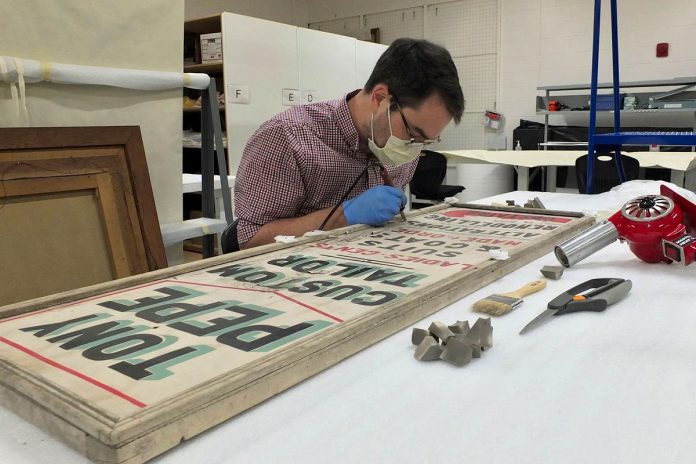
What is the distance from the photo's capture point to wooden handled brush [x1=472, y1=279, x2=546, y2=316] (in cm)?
76

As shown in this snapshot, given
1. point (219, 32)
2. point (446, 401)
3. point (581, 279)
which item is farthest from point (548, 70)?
point (446, 401)

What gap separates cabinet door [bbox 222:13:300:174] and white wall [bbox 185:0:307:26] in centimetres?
133

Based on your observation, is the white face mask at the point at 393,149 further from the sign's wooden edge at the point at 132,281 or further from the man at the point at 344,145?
the sign's wooden edge at the point at 132,281

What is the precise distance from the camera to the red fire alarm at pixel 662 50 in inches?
198

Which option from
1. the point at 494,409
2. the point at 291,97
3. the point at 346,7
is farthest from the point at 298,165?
the point at 346,7

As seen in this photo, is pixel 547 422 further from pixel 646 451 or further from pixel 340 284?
pixel 340 284

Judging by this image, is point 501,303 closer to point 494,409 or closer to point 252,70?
point 494,409

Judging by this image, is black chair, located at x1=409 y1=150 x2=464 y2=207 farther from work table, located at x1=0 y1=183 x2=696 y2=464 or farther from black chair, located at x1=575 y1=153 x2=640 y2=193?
work table, located at x1=0 y1=183 x2=696 y2=464

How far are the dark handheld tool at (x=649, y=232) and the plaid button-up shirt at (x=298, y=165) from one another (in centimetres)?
74

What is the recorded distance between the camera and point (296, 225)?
146 cm

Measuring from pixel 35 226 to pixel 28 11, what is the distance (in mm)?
464

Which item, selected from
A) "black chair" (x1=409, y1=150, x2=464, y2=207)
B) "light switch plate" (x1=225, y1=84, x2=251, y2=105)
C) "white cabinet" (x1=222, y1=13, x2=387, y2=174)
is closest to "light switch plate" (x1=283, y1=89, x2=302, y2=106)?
"white cabinet" (x1=222, y1=13, x2=387, y2=174)

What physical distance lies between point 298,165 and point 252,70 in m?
3.13

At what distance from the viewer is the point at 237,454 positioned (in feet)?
1.47
